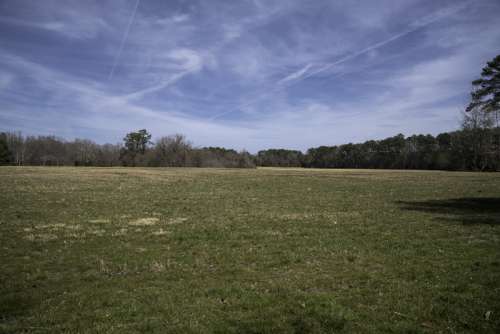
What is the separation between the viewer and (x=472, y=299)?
605cm

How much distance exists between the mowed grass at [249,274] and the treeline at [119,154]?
398 ft

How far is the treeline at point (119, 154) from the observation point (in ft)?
418

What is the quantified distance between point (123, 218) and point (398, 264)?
1364 cm

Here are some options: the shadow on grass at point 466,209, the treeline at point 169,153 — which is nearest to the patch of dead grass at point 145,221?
the shadow on grass at point 466,209

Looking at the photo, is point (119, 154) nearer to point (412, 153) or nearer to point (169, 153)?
point (169, 153)

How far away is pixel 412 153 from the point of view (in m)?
144

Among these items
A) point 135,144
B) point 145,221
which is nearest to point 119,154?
point 135,144

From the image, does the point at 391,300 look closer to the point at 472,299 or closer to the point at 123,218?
the point at 472,299

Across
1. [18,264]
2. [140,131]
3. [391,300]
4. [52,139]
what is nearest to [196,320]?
[391,300]

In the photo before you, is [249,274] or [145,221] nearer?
[249,274]

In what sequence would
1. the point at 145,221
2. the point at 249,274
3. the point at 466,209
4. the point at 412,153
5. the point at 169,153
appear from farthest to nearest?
the point at 412,153, the point at 169,153, the point at 466,209, the point at 145,221, the point at 249,274

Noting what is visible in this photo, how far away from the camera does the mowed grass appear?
5.42 m

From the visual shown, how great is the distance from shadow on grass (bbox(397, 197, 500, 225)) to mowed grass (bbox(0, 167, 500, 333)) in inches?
10.4

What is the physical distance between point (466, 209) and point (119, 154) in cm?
14434
